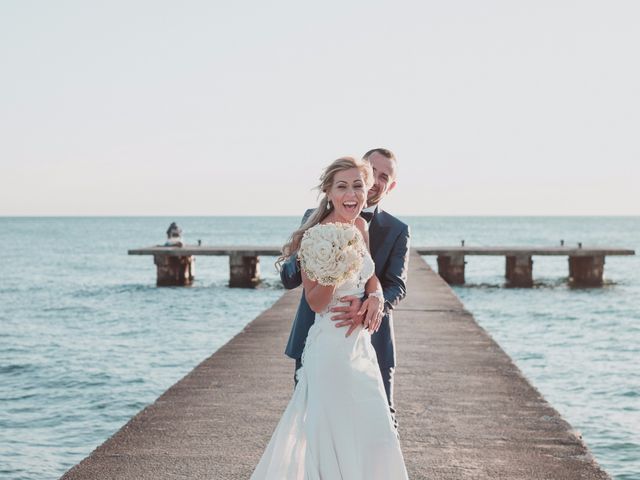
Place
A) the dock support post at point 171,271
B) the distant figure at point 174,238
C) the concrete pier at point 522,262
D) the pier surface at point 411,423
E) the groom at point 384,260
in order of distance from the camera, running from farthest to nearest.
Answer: the distant figure at point 174,238
the dock support post at point 171,271
the concrete pier at point 522,262
the pier surface at point 411,423
the groom at point 384,260

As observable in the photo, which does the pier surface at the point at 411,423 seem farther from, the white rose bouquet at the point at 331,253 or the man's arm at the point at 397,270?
the white rose bouquet at the point at 331,253

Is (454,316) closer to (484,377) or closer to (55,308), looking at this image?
(484,377)

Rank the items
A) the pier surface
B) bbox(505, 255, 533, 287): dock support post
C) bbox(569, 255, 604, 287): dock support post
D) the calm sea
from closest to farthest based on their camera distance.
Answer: the pier surface
the calm sea
bbox(505, 255, 533, 287): dock support post
bbox(569, 255, 604, 287): dock support post

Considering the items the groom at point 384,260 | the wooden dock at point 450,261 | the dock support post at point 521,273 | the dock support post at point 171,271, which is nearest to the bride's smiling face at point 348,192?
the groom at point 384,260

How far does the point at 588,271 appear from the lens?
35.3 m

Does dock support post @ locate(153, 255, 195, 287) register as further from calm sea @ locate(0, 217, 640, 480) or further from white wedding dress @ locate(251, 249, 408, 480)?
white wedding dress @ locate(251, 249, 408, 480)

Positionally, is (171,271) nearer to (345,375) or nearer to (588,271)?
(588,271)

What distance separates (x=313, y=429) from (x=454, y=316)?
347 inches

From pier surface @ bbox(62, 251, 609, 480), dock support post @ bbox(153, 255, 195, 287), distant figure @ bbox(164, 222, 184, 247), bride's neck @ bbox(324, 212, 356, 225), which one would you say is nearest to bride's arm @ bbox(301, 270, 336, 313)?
bride's neck @ bbox(324, 212, 356, 225)

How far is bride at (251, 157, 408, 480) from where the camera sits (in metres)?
3.68

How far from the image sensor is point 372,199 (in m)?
4.07

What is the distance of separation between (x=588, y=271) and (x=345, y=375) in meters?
33.5

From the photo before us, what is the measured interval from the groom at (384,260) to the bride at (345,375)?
8.2 inches

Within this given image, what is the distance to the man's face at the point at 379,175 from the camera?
4.05 m
